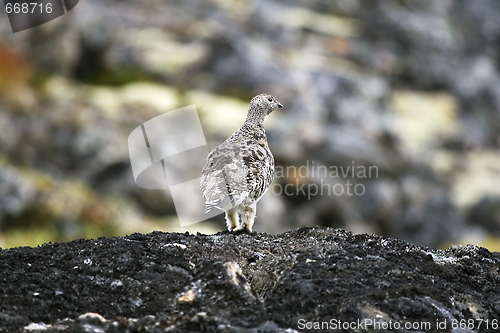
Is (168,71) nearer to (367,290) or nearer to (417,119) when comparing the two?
(417,119)

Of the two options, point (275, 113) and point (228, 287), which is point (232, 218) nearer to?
point (228, 287)

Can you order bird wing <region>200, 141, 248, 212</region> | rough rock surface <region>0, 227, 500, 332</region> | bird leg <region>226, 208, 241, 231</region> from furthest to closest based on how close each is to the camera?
1. bird leg <region>226, 208, 241, 231</region>
2. bird wing <region>200, 141, 248, 212</region>
3. rough rock surface <region>0, 227, 500, 332</region>

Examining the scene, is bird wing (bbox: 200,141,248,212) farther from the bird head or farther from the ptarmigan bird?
the bird head

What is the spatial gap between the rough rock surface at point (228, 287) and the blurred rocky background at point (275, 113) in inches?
438

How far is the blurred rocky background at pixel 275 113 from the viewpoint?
707 inches

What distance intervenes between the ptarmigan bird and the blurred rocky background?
374 inches

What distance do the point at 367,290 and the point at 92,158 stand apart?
1629cm

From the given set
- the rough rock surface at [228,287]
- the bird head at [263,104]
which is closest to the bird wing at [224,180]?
the rough rock surface at [228,287]

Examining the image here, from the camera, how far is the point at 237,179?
6.67m

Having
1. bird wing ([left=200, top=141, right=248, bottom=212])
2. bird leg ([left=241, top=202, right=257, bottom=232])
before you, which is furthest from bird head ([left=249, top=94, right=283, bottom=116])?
bird leg ([left=241, top=202, right=257, bottom=232])

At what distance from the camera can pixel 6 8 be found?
20.4m

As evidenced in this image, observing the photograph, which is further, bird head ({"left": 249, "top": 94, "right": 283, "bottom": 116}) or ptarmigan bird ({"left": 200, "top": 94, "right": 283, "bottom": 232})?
bird head ({"left": 249, "top": 94, "right": 283, "bottom": 116})

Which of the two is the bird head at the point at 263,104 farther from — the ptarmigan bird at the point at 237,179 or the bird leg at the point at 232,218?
the bird leg at the point at 232,218

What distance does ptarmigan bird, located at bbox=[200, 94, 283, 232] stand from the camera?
6.52 meters
